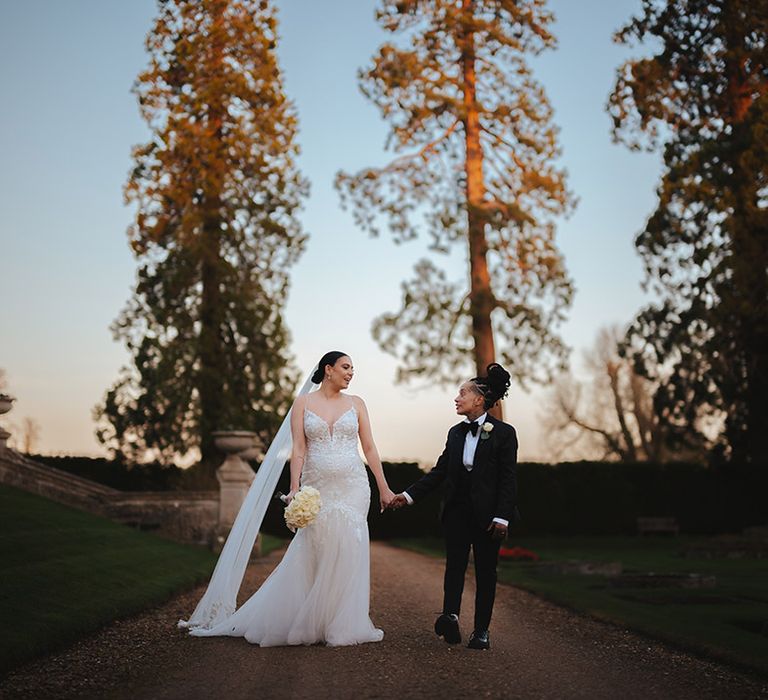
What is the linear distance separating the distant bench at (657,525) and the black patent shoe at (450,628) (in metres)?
22.8

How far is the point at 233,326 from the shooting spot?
2552 cm

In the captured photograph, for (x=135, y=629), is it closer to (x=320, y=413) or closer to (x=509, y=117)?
(x=320, y=413)

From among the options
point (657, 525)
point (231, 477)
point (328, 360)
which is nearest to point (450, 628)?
point (328, 360)

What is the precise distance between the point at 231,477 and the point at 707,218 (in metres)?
14.9

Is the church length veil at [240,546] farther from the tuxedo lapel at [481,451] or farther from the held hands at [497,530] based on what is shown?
the held hands at [497,530]

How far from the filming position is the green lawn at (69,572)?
22.4ft

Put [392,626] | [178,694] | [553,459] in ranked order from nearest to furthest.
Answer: [178,694] < [392,626] < [553,459]

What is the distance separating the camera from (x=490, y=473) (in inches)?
267

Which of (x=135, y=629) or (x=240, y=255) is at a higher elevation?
(x=240, y=255)

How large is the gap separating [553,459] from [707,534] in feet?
45.2

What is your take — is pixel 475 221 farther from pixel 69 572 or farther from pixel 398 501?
pixel 398 501

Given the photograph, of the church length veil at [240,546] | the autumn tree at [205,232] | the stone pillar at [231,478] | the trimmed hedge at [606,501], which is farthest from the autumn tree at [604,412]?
the church length veil at [240,546]

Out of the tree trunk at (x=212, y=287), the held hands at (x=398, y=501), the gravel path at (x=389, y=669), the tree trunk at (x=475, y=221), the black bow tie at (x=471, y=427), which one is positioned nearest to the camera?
the gravel path at (x=389, y=669)

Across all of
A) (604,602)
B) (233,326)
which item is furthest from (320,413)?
(233,326)
